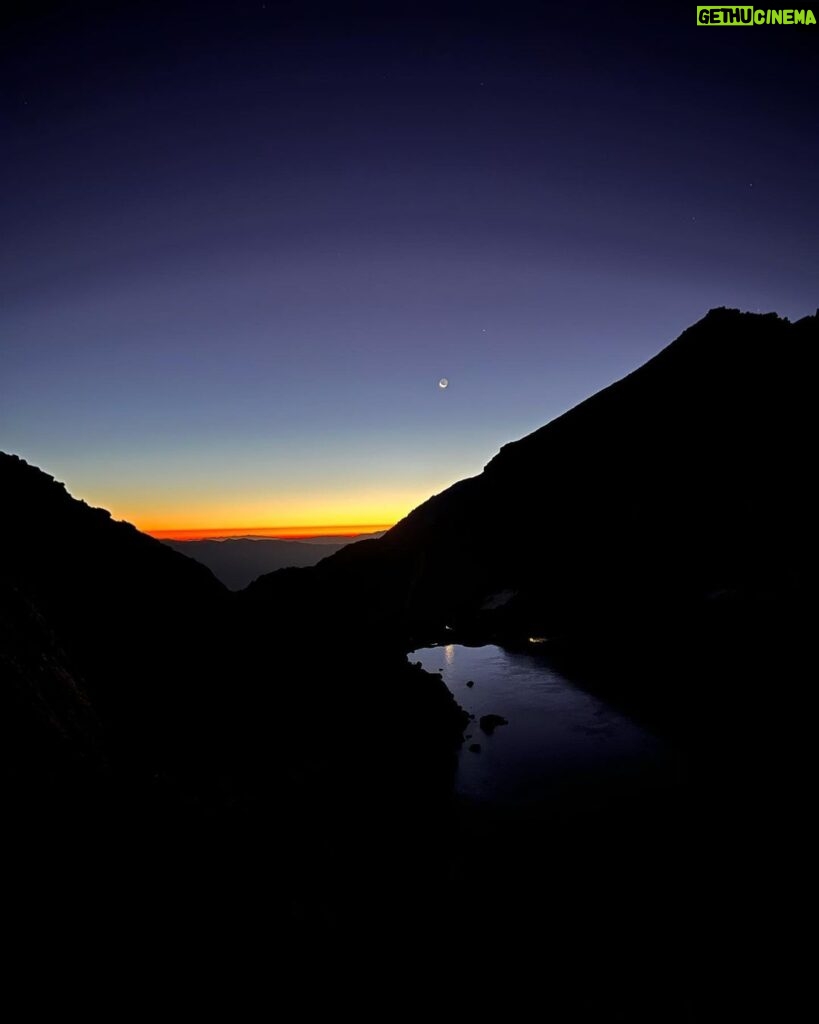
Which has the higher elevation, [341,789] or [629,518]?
[629,518]

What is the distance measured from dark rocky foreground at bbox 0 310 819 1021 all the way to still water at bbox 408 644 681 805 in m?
2.22

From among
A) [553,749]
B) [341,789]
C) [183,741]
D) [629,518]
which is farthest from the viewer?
[629,518]

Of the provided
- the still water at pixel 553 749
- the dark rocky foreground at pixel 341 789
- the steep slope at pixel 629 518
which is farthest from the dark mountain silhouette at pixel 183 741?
the steep slope at pixel 629 518

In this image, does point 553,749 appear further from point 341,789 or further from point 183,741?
point 183,741

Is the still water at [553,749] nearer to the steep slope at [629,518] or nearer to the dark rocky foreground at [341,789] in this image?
the dark rocky foreground at [341,789]

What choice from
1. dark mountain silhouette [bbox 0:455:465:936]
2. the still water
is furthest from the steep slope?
the still water

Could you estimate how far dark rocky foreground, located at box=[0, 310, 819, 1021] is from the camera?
1006 centimetres

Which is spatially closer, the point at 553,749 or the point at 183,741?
the point at 183,741

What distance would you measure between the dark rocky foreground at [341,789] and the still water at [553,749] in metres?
2.22

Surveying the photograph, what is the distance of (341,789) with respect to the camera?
27562mm

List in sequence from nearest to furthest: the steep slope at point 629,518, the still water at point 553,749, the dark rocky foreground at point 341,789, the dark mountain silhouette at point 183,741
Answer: the dark mountain silhouette at point 183,741
the dark rocky foreground at point 341,789
the still water at point 553,749
the steep slope at point 629,518

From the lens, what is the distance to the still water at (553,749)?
33.5m

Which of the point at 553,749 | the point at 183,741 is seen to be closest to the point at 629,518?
the point at 553,749

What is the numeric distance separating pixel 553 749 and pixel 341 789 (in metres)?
22.5
